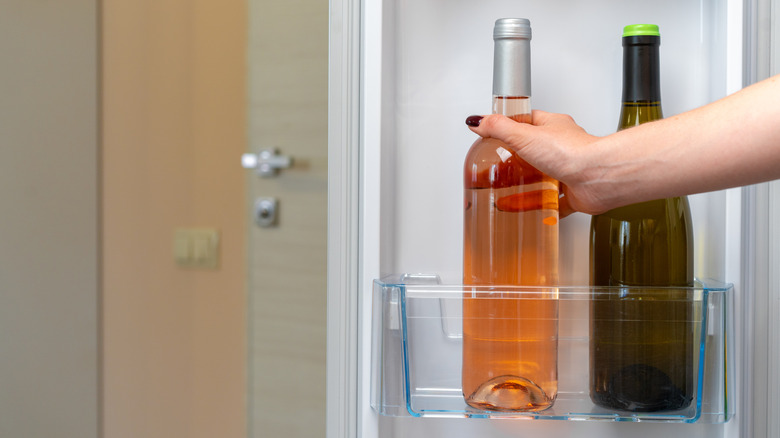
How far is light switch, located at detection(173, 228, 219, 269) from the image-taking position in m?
2.22

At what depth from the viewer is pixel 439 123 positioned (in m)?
0.58

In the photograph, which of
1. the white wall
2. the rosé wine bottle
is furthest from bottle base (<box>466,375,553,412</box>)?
the white wall

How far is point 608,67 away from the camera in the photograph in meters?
0.57

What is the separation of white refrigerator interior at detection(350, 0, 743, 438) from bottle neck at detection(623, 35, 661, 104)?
48mm

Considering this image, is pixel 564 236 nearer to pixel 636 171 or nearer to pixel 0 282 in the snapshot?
pixel 636 171

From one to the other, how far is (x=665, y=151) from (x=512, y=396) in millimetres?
209

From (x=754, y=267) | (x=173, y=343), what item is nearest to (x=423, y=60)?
(x=754, y=267)

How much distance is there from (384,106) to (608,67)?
0.66 ft

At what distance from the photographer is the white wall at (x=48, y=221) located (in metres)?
2.19

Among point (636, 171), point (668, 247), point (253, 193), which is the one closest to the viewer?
point (636, 171)

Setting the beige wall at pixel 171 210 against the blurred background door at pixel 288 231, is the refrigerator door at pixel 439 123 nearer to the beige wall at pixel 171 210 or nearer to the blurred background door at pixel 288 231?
the blurred background door at pixel 288 231

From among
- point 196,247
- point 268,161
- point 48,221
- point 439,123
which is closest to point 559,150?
point 439,123

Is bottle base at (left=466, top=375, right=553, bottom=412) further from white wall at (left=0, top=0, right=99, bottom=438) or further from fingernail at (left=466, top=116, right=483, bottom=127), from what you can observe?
white wall at (left=0, top=0, right=99, bottom=438)

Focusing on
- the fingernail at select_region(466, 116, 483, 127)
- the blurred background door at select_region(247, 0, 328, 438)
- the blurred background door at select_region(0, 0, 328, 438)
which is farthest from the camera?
the blurred background door at select_region(0, 0, 328, 438)
